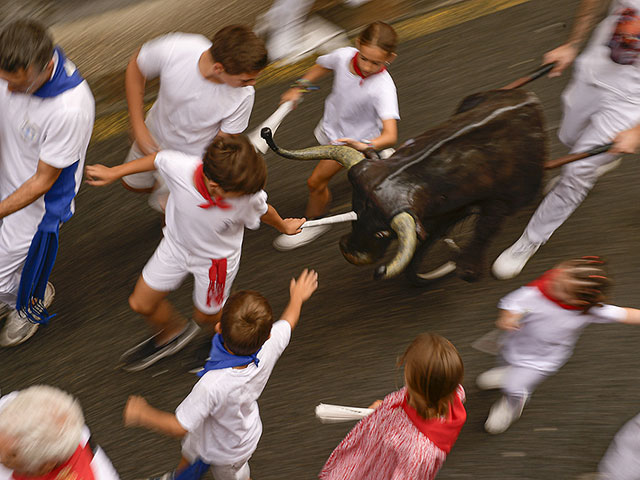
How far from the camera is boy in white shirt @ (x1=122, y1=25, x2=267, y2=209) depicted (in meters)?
3.32

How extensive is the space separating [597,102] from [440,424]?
7.53 feet

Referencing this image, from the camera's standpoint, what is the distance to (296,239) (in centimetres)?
455

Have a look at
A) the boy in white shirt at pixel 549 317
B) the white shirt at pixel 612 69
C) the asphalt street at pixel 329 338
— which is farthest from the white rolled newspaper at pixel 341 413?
the white shirt at pixel 612 69

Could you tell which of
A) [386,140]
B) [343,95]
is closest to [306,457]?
[386,140]

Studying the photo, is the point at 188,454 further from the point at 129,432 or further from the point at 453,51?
the point at 453,51

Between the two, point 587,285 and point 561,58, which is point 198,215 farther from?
point 561,58

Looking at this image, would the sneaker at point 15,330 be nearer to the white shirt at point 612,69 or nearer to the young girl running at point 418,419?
the young girl running at point 418,419

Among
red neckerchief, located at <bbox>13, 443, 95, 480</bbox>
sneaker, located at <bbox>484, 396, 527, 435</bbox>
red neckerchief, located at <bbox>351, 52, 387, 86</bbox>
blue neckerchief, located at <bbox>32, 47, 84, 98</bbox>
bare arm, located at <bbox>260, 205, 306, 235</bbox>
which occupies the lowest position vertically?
sneaker, located at <bbox>484, 396, 527, 435</bbox>

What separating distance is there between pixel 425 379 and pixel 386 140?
1651mm

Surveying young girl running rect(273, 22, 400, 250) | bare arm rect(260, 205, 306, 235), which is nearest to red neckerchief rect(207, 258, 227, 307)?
bare arm rect(260, 205, 306, 235)

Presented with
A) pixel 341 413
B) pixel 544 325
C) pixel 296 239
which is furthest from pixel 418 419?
pixel 296 239

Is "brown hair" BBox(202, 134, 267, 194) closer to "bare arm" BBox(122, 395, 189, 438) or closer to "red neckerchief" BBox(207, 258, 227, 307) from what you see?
"red neckerchief" BBox(207, 258, 227, 307)

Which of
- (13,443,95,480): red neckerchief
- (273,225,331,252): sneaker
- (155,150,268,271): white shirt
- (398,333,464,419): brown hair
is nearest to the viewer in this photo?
(13,443,95,480): red neckerchief

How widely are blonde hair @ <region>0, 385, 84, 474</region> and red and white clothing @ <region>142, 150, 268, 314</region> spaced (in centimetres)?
115
